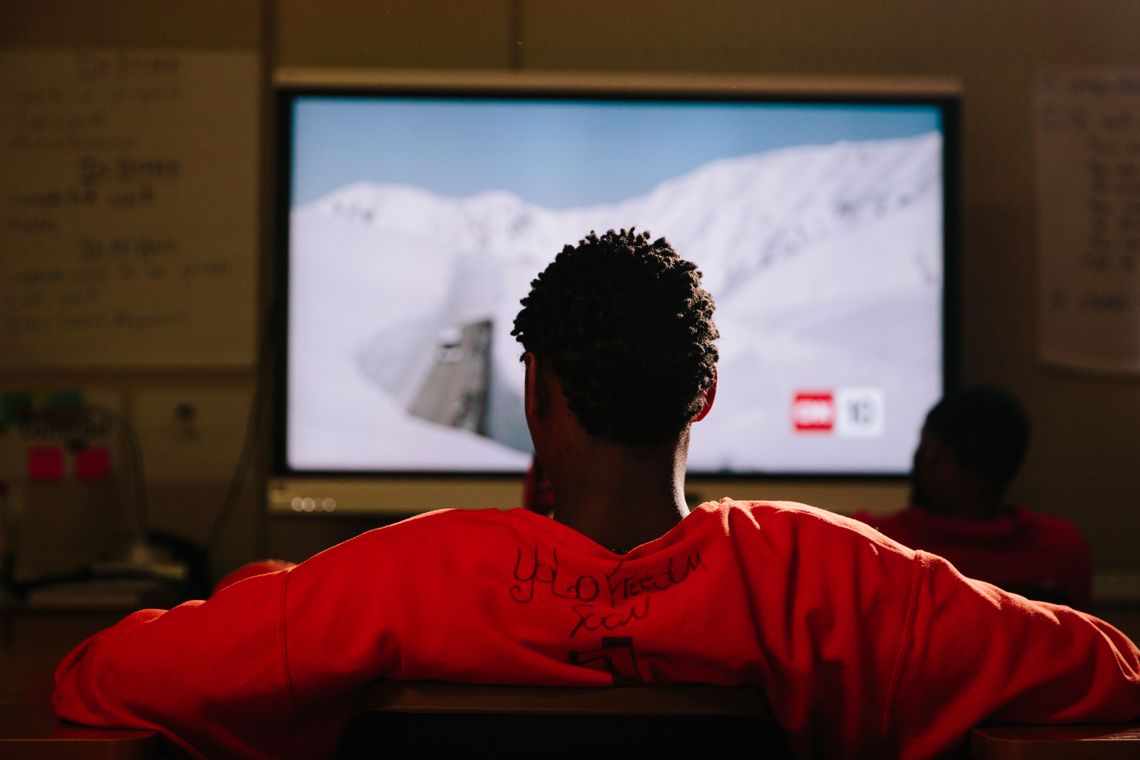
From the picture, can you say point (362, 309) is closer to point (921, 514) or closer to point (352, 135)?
point (352, 135)

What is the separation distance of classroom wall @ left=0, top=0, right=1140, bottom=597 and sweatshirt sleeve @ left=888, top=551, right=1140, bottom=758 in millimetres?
1981

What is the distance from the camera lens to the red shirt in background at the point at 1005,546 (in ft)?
5.59

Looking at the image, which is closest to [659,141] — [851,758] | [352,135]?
[352,135]

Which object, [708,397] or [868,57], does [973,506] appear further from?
[868,57]

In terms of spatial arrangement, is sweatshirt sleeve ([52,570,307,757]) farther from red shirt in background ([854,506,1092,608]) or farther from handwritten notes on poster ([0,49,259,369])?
handwritten notes on poster ([0,49,259,369])

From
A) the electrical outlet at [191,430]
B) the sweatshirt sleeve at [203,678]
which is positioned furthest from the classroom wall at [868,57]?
the sweatshirt sleeve at [203,678]

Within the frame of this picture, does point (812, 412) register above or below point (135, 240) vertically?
below

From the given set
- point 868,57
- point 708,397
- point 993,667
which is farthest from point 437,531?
point 868,57

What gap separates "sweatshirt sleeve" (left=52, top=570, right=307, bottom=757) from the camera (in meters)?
0.81

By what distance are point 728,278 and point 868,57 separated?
0.74 m

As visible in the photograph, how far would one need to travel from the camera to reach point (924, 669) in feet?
2.71

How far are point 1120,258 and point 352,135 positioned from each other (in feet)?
6.29

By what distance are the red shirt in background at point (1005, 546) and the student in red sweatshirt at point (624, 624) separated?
33.7 inches

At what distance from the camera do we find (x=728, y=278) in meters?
2.49
